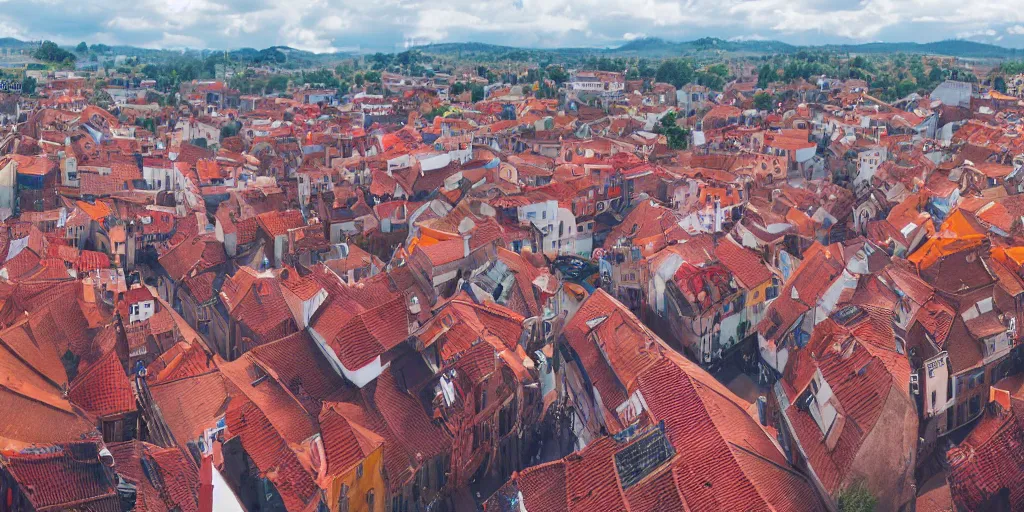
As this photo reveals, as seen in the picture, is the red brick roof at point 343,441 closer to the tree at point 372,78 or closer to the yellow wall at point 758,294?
the yellow wall at point 758,294

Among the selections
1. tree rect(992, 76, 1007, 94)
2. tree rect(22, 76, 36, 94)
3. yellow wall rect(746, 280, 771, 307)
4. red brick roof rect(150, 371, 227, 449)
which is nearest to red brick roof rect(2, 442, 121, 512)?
red brick roof rect(150, 371, 227, 449)

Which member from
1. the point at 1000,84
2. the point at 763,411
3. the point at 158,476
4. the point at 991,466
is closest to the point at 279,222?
the point at 158,476

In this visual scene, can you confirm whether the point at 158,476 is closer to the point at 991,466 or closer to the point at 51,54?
the point at 991,466

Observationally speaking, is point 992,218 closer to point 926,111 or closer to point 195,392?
point 195,392

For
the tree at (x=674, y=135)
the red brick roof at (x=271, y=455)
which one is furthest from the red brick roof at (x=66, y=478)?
the tree at (x=674, y=135)

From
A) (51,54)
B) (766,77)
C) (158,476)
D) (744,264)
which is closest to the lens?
(158,476)
